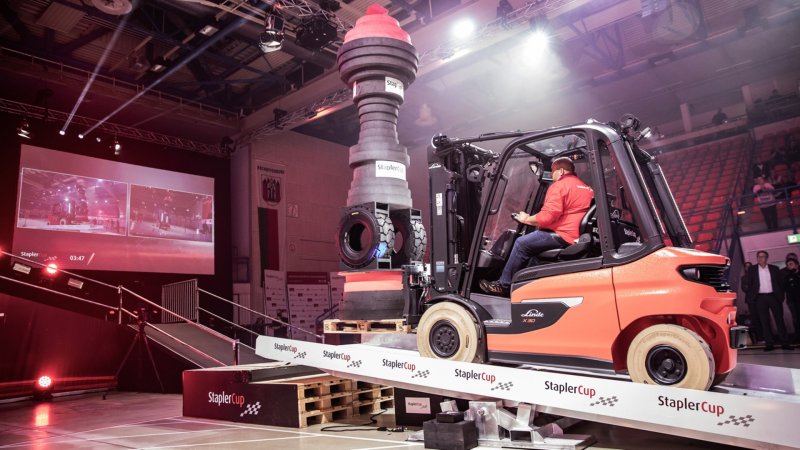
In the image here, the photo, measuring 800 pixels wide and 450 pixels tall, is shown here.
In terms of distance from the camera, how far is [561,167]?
174 inches

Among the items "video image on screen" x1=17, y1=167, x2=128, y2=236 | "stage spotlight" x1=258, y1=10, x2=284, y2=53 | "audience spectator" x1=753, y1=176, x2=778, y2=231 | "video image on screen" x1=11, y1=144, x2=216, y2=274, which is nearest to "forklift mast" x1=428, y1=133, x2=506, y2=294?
"stage spotlight" x1=258, y1=10, x2=284, y2=53

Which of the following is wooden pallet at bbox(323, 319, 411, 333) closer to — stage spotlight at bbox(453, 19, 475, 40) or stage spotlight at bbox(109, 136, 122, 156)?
stage spotlight at bbox(453, 19, 475, 40)

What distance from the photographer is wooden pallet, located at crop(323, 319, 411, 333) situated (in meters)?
6.07

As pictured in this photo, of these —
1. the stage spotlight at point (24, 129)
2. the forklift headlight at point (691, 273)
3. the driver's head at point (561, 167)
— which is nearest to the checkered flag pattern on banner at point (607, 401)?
the forklift headlight at point (691, 273)

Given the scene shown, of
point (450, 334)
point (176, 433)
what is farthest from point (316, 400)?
point (450, 334)

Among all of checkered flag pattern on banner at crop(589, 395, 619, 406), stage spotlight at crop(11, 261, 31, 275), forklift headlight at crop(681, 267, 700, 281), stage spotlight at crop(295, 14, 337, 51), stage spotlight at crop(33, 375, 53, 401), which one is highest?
stage spotlight at crop(295, 14, 337, 51)

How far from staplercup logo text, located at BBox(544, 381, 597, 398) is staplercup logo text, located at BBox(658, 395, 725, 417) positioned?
42cm

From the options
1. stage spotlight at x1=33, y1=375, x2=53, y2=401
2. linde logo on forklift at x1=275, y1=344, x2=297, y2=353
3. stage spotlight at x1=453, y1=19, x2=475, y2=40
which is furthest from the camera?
stage spotlight at x1=453, y1=19, x2=475, y2=40

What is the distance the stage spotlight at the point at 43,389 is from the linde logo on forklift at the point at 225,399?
6129 mm

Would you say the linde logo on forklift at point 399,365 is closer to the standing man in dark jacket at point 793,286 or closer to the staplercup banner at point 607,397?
the staplercup banner at point 607,397

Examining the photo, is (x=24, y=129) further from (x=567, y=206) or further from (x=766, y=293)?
(x=766, y=293)

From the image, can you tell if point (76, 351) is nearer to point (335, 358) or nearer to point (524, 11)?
point (335, 358)

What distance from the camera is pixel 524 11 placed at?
11852mm

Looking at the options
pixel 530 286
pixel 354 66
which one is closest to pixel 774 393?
pixel 530 286
